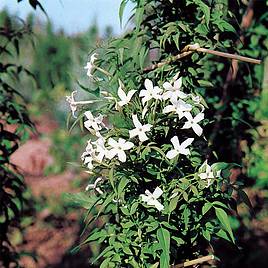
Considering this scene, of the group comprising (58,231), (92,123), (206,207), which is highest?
(92,123)

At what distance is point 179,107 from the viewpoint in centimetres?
212

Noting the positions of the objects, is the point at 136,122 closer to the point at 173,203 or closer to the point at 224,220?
the point at 173,203

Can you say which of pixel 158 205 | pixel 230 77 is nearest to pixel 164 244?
pixel 158 205

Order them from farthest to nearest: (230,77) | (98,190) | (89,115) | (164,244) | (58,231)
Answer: (58,231)
(230,77)
(98,190)
(89,115)
(164,244)

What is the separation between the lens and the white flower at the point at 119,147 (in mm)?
2082

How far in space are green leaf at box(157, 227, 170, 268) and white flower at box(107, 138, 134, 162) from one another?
0.27m

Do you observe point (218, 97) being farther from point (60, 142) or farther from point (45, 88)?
point (45, 88)

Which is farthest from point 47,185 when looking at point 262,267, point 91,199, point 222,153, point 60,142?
point 91,199

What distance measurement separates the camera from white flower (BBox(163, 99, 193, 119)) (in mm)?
2119

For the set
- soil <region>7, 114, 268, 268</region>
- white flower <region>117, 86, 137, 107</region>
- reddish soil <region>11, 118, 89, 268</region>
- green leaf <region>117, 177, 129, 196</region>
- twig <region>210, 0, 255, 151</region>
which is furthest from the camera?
reddish soil <region>11, 118, 89, 268</region>

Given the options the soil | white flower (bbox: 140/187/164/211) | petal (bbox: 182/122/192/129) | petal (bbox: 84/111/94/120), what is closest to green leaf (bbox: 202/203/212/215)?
white flower (bbox: 140/187/164/211)

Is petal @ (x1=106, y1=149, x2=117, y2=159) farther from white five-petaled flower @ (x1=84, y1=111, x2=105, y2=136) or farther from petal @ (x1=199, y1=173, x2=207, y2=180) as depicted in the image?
petal @ (x1=199, y1=173, x2=207, y2=180)

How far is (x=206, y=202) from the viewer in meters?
2.18

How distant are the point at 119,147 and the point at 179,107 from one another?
0.23 meters
